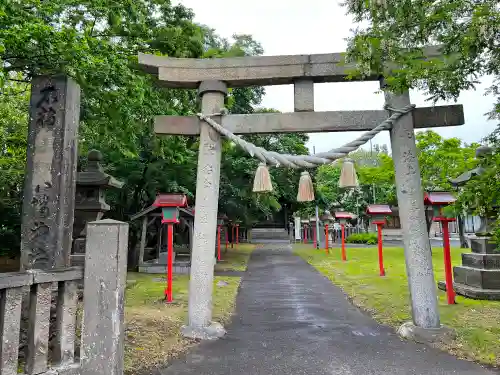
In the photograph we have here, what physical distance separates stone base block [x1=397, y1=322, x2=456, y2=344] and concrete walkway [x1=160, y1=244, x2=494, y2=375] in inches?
6.4

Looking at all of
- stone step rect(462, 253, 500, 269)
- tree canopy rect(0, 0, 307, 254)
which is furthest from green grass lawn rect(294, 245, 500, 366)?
tree canopy rect(0, 0, 307, 254)

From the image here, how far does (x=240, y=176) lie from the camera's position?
16.3 m

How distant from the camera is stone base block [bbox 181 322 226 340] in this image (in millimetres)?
5453

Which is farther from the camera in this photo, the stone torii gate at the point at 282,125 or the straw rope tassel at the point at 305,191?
the straw rope tassel at the point at 305,191

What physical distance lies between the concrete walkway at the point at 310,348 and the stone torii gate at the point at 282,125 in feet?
1.94

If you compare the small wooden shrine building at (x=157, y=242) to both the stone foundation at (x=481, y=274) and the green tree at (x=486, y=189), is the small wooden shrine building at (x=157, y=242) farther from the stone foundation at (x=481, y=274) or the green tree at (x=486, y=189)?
the green tree at (x=486, y=189)

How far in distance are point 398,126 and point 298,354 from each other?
3756 mm

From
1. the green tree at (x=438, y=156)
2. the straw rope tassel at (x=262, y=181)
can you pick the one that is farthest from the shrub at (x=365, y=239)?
the straw rope tassel at (x=262, y=181)

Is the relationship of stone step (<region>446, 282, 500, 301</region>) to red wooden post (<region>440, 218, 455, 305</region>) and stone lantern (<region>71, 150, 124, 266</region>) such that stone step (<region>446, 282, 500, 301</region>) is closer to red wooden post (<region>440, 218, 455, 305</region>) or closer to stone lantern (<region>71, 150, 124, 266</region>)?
red wooden post (<region>440, 218, 455, 305</region>)

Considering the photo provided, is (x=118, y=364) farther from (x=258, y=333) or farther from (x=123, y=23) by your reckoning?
(x=123, y=23)

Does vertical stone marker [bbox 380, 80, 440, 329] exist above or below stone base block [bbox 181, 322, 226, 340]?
above

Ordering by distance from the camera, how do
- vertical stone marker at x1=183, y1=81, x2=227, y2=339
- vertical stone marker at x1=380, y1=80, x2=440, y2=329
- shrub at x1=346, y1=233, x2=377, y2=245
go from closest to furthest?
Result: vertical stone marker at x1=380, y1=80, x2=440, y2=329 < vertical stone marker at x1=183, y1=81, x2=227, y2=339 < shrub at x1=346, y1=233, x2=377, y2=245

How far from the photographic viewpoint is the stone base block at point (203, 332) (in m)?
5.45

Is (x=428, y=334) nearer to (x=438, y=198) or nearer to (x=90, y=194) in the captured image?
(x=438, y=198)
